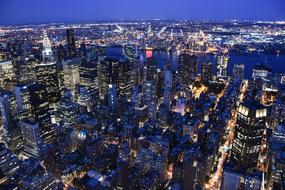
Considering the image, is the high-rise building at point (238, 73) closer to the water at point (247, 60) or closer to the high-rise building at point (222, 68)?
the high-rise building at point (222, 68)

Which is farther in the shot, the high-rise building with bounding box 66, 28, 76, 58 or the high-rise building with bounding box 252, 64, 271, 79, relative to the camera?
the high-rise building with bounding box 66, 28, 76, 58

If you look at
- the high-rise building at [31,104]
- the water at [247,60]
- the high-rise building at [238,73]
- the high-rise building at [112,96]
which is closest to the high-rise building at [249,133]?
the high-rise building at [112,96]

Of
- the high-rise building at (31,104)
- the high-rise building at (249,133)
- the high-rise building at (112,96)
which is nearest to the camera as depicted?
the high-rise building at (249,133)

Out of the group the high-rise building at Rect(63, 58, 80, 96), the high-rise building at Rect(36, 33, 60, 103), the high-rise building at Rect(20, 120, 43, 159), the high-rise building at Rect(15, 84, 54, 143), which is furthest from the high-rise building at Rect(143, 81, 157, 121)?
the high-rise building at Rect(63, 58, 80, 96)

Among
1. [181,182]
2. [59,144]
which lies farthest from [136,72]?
[181,182]

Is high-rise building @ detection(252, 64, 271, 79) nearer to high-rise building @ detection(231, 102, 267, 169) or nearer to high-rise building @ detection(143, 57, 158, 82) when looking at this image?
high-rise building @ detection(143, 57, 158, 82)
